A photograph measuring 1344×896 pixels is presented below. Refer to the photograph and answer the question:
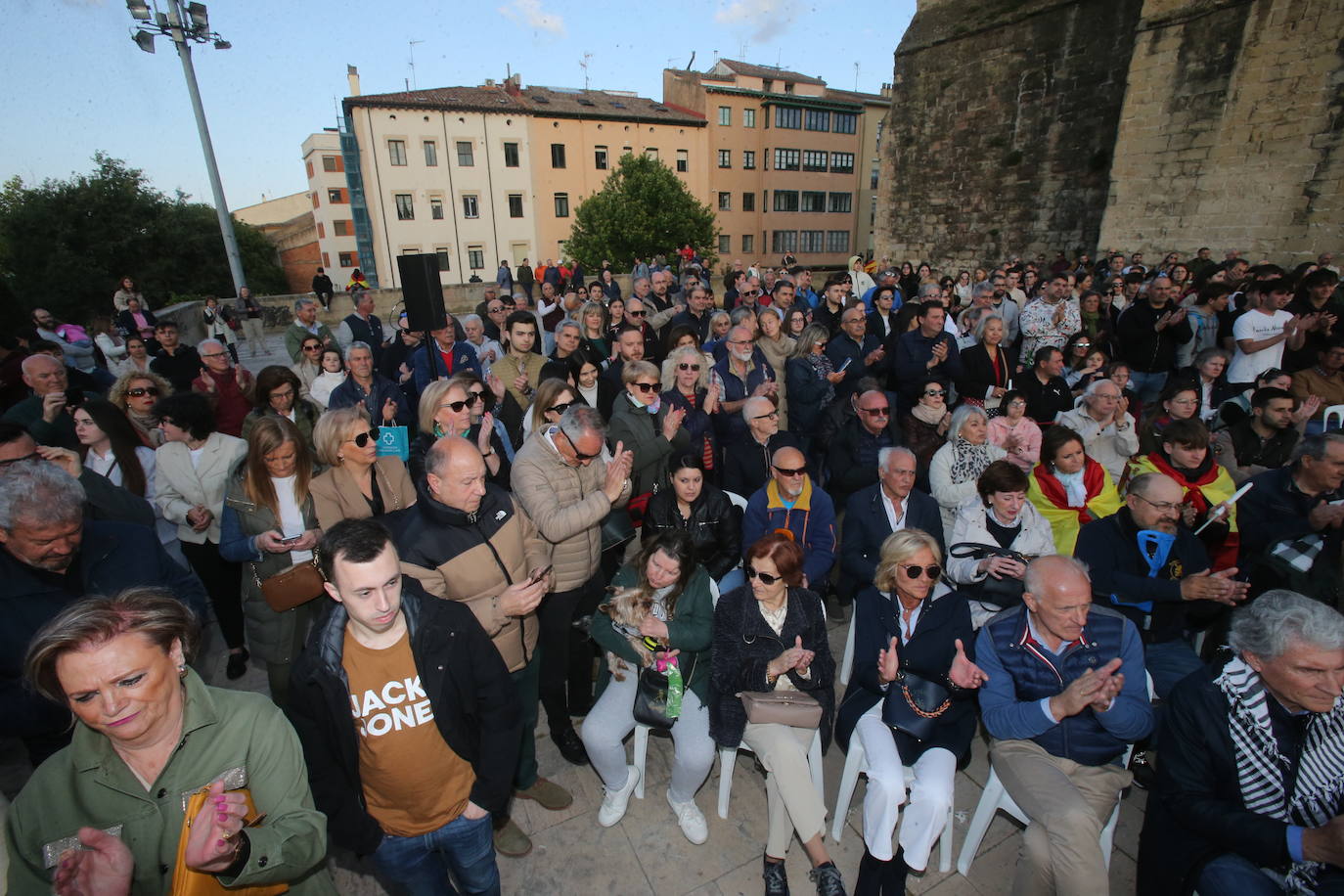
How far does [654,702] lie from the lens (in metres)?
3.17

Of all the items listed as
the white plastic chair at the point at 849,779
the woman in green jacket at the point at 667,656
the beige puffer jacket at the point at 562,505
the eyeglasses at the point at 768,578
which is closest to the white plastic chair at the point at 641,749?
the woman in green jacket at the point at 667,656

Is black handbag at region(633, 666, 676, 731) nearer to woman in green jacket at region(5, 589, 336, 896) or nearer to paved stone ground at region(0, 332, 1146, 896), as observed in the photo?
paved stone ground at region(0, 332, 1146, 896)

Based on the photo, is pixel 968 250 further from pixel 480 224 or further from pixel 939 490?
pixel 480 224

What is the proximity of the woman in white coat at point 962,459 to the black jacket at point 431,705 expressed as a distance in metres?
3.23

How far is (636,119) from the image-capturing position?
40.3 meters

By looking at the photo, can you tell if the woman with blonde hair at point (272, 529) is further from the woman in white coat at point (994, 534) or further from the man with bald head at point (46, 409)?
the woman in white coat at point (994, 534)

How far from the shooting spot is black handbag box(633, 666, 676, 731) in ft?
10.4

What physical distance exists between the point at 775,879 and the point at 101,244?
45.8 metres

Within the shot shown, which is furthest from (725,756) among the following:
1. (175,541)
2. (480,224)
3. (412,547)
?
(480,224)

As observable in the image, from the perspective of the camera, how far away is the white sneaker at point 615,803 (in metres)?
3.16

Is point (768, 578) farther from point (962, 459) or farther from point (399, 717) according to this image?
point (962, 459)

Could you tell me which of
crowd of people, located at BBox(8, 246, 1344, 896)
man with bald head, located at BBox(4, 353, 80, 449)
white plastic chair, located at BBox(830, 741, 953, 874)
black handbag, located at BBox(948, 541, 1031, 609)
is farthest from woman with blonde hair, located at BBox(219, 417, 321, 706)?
black handbag, located at BBox(948, 541, 1031, 609)

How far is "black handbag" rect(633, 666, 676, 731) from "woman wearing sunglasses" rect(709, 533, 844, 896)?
239 millimetres

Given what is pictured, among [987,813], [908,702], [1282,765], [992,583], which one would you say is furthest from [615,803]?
[1282,765]
